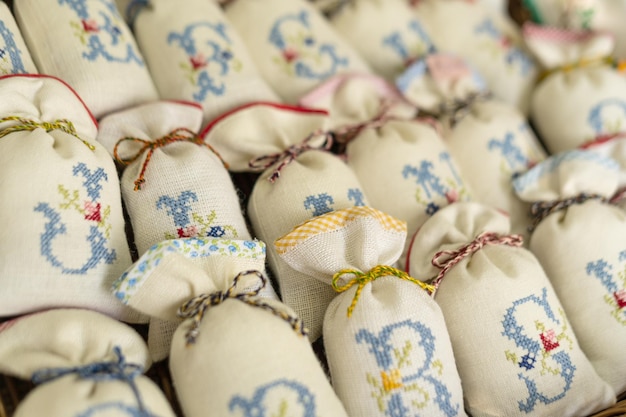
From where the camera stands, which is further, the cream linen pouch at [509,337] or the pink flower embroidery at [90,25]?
the pink flower embroidery at [90,25]

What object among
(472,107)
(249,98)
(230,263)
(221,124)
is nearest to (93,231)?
(230,263)

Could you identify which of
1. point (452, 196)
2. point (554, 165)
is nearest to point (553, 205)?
point (554, 165)

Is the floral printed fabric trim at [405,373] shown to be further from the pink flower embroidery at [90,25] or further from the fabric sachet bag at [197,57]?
the pink flower embroidery at [90,25]

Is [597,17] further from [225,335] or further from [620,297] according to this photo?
[225,335]

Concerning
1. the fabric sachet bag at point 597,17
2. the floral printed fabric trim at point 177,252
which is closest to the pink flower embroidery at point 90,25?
the floral printed fabric trim at point 177,252

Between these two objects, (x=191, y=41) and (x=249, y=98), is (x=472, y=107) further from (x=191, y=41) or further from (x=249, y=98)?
(x=191, y=41)

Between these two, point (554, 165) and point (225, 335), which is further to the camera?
point (554, 165)

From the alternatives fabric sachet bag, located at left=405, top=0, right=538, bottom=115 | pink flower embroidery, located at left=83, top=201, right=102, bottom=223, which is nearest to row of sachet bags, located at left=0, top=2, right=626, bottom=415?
pink flower embroidery, located at left=83, top=201, right=102, bottom=223
